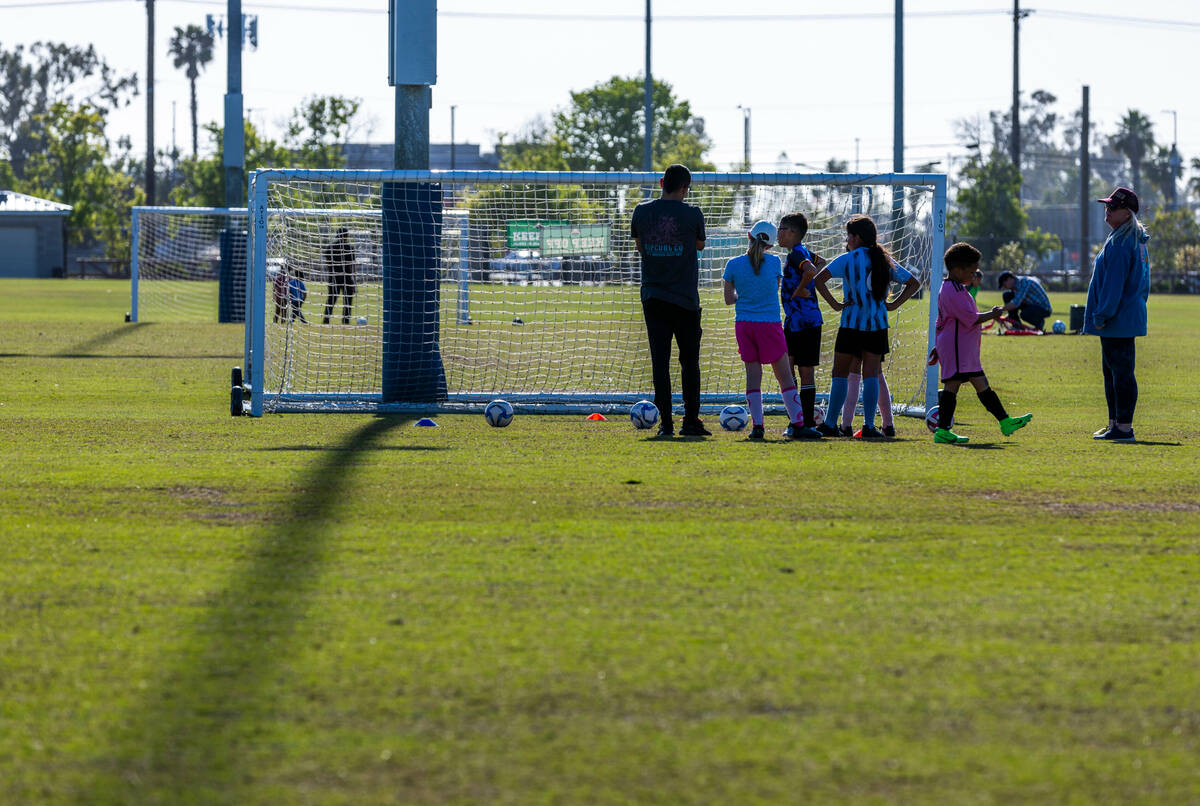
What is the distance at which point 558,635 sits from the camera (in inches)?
192

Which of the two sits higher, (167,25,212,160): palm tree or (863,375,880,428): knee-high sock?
(167,25,212,160): palm tree

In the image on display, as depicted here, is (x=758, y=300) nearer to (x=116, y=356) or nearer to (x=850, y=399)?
(x=850, y=399)

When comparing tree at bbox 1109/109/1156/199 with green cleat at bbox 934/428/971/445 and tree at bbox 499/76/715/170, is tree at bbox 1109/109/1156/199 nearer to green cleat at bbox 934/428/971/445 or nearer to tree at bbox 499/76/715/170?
tree at bbox 499/76/715/170

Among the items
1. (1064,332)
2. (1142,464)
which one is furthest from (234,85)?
(1142,464)

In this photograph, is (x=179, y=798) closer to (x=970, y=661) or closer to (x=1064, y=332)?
(x=970, y=661)

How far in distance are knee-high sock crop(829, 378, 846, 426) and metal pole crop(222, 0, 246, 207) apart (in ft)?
45.7

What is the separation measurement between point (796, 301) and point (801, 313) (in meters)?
0.09

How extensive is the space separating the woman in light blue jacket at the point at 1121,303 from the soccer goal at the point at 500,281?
1.79 meters

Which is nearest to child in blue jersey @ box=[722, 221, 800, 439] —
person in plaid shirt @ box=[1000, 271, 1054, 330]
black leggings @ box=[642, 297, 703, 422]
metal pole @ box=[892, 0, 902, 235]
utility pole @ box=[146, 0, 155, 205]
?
black leggings @ box=[642, 297, 703, 422]

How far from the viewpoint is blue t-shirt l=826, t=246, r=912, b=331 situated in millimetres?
10586

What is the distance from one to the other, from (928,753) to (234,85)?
22000mm

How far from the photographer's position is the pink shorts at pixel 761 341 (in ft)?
34.4

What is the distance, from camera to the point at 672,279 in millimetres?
10742

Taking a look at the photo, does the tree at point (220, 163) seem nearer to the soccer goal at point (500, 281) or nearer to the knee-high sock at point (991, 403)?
the soccer goal at point (500, 281)
